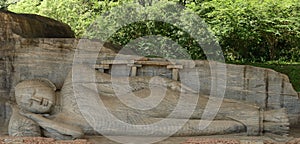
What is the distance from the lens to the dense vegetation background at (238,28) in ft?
40.1

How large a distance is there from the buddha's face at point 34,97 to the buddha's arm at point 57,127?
0.69 feet

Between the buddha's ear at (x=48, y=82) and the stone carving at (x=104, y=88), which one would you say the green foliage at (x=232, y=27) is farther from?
the buddha's ear at (x=48, y=82)

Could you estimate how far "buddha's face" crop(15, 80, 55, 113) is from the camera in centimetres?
513

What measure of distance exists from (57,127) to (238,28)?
8.66 m

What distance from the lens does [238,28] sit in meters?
12.2

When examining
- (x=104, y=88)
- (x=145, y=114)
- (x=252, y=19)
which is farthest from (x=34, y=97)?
(x=252, y=19)

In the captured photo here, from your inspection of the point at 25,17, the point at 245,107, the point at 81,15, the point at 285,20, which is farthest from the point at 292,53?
the point at 25,17

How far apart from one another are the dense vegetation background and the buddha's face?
724 cm

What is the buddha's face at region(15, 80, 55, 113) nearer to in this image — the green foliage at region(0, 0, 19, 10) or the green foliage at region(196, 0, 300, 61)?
the green foliage at region(196, 0, 300, 61)

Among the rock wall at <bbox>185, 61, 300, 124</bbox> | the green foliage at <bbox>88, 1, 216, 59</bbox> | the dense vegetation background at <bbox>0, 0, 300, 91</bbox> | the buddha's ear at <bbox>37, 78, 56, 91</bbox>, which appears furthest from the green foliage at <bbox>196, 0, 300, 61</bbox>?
the buddha's ear at <bbox>37, 78, 56, 91</bbox>

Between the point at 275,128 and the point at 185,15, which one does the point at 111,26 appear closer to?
the point at 185,15

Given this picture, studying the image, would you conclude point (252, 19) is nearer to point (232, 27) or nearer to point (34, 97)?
point (232, 27)

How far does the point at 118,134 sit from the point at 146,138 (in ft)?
1.24

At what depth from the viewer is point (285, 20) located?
39.5 feet
